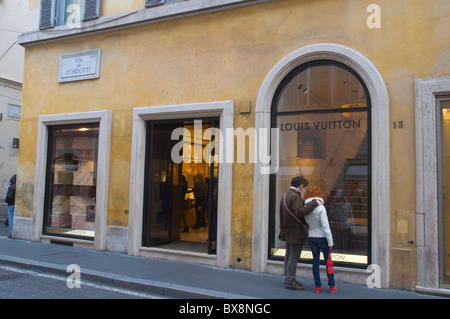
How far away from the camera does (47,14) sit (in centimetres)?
1059

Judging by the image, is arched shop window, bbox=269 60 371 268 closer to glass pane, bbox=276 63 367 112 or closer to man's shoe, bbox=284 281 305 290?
glass pane, bbox=276 63 367 112

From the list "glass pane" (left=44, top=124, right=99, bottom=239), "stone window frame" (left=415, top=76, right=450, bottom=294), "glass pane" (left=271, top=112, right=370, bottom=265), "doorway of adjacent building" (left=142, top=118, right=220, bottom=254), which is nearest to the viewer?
"stone window frame" (left=415, top=76, right=450, bottom=294)

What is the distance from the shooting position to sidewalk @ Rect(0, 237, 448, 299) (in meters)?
6.06

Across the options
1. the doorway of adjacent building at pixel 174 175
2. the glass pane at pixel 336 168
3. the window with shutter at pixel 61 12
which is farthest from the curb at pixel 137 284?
the window with shutter at pixel 61 12

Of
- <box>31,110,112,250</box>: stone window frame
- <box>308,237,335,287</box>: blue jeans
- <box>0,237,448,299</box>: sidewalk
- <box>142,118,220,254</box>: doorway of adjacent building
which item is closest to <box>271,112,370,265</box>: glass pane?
<box>0,237,448,299</box>: sidewalk

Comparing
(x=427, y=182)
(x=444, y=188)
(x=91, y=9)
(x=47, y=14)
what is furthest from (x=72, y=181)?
(x=444, y=188)

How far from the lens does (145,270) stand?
7371 millimetres

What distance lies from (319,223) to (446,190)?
7.32ft

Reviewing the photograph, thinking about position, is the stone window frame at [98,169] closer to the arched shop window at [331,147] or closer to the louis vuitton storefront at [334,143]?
the louis vuitton storefront at [334,143]

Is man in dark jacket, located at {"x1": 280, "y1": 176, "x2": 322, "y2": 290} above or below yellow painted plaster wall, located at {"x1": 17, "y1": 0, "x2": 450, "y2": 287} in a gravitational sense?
below

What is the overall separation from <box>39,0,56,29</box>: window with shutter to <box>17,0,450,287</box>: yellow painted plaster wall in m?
0.58

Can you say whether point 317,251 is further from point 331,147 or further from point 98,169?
point 98,169

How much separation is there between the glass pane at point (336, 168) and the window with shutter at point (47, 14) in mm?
7036
